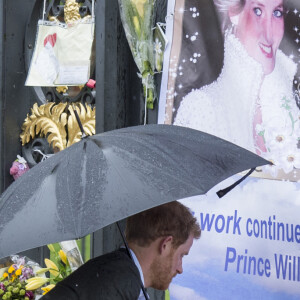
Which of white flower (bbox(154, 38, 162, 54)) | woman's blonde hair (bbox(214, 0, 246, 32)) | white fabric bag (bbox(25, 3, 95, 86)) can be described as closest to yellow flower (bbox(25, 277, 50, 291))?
white fabric bag (bbox(25, 3, 95, 86))

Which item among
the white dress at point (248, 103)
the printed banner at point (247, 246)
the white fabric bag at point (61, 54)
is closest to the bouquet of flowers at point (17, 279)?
the printed banner at point (247, 246)

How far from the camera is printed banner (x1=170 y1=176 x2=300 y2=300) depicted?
362cm

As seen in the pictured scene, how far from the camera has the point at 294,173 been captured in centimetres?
364

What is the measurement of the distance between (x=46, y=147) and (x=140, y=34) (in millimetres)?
1404

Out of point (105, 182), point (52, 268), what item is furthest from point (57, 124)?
point (105, 182)

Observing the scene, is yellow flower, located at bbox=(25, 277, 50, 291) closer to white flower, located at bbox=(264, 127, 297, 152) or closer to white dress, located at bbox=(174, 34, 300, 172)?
white dress, located at bbox=(174, 34, 300, 172)

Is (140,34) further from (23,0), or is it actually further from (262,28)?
(23,0)

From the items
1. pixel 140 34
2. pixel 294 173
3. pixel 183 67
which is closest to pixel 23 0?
pixel 140 34

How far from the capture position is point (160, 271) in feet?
7.74

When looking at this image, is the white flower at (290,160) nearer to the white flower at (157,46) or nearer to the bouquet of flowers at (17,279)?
the white flower at (157,46)

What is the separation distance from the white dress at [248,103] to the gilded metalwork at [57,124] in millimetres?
1132

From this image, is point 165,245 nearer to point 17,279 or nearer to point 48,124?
point 17,279

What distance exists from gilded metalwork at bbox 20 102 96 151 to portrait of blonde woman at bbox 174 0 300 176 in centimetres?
119

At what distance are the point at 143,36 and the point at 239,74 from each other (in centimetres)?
75
